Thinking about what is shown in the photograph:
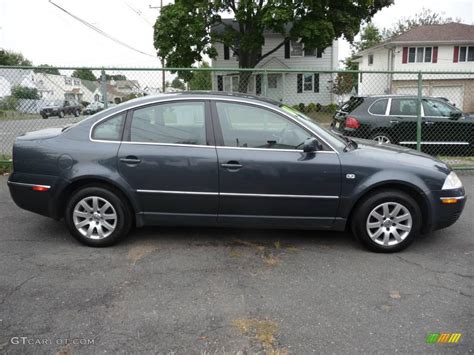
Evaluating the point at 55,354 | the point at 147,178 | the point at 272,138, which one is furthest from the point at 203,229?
the point at 55,354

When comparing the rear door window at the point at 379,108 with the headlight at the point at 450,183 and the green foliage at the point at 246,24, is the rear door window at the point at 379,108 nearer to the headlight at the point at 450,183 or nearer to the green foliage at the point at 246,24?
the headlight at the point at 450,183

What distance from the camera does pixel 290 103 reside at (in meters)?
8.02

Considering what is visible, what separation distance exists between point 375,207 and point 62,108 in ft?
19.5

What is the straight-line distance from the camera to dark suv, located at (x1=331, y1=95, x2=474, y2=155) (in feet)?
29.0

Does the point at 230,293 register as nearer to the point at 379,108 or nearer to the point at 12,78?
the point at 12,78

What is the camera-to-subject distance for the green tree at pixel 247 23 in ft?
79.1

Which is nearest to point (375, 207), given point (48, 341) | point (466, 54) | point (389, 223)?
point (389, 223)

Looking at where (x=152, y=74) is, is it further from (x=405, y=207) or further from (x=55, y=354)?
(x=55, y=354)

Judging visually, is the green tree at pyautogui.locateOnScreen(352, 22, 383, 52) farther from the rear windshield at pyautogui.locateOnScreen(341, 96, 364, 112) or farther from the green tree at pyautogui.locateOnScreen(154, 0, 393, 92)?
the rear windshield at pyautogui.locateOnScreen(341, 96, 364, 112)

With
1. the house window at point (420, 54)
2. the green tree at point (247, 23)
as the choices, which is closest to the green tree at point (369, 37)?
the house window at point (420, 54)

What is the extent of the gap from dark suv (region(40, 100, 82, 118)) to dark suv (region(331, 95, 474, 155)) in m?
5.32

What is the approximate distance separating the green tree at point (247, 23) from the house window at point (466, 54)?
32.4ft

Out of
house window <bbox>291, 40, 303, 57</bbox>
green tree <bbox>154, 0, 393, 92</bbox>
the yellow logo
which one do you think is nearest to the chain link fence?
the yellow logo

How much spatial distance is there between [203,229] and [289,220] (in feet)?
3.78
